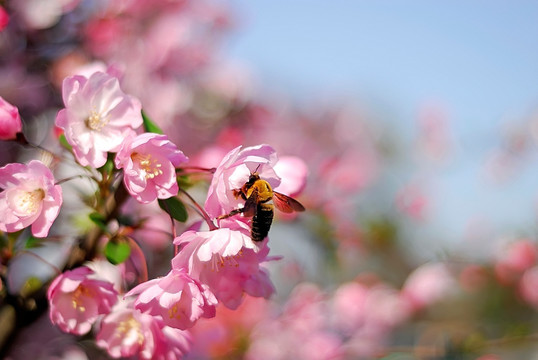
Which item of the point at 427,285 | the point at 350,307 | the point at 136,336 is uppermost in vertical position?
the point at 427,285

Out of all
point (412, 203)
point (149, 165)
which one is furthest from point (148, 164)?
point (412, 203)

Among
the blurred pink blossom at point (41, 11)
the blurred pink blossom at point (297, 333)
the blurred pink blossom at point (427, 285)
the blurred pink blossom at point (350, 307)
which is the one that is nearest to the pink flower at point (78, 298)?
the blurred pink blossom at point (41, 11)

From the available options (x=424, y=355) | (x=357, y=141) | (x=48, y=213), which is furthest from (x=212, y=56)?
(x=357, y=141)

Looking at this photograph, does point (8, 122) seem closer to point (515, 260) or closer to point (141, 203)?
point (141, 203)

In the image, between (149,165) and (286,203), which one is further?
(286,203)

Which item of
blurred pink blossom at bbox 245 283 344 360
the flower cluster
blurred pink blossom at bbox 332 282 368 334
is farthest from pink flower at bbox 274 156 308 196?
blurred pink blossom at bbox 332 282 368 334

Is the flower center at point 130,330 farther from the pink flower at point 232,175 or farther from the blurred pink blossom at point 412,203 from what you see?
the blurred pink blossom at point 412,203

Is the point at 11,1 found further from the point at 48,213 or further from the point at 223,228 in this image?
the point at 223,228

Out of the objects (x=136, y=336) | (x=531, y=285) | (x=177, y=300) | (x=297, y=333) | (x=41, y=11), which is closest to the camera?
(x=177, y=300)
